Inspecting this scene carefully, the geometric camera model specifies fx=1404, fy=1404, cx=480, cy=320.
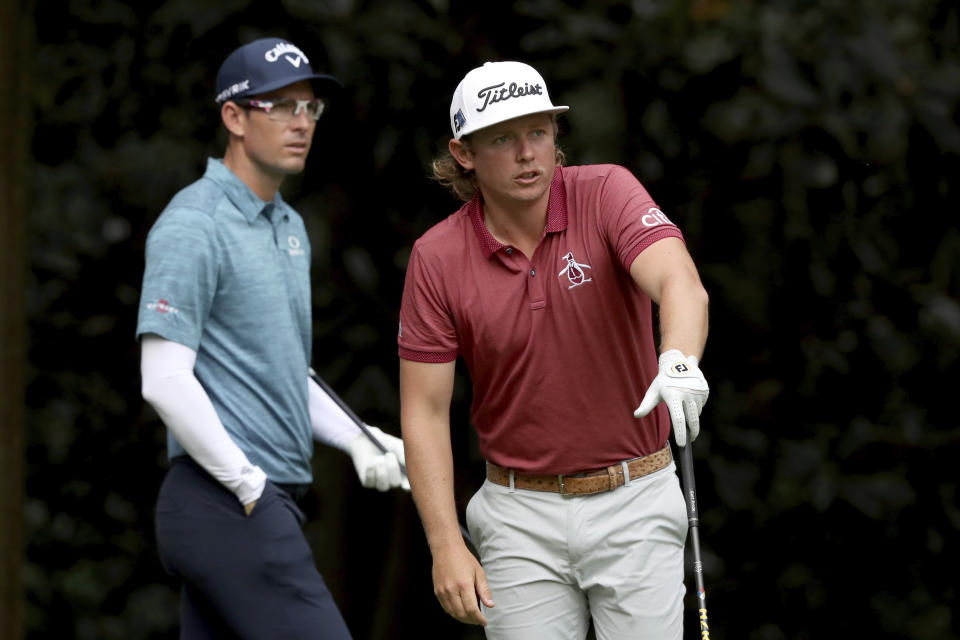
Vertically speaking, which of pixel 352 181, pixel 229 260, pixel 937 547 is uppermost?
pixel 352 181

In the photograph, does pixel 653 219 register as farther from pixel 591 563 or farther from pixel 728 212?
pixel 728 212

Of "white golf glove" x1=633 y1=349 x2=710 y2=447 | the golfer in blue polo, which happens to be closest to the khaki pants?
"white golf glove" x1=633 y1=349 x2=710 y2=447

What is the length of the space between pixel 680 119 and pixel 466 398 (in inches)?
46.3

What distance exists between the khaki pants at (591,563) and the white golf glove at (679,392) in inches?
17.1

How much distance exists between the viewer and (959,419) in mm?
4613

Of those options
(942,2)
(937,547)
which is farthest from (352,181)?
(937,547)

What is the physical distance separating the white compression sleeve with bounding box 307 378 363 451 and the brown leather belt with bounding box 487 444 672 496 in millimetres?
773

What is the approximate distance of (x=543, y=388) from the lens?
3225mm

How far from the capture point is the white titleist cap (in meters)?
3.17

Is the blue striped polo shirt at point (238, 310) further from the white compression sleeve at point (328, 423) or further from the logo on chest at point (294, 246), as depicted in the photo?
the white compression sleeve at point (328, 423)

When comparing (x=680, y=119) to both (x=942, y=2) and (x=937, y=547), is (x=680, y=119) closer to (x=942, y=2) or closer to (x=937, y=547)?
(x=942, y=2)

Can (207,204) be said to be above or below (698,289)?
above

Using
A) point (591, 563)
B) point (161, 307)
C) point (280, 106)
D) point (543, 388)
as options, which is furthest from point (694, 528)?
point (280, 106)

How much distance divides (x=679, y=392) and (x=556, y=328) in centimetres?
50
